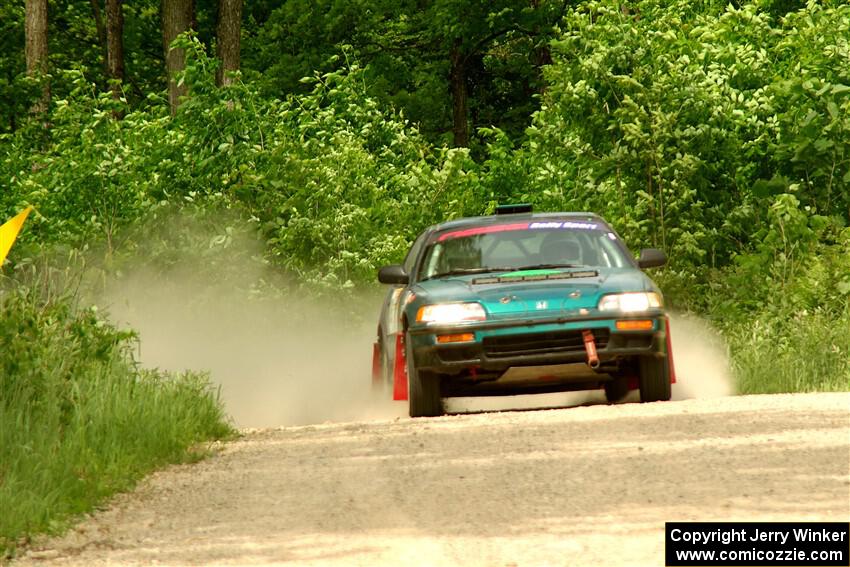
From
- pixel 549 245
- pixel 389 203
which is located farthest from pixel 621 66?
pixel 549 245

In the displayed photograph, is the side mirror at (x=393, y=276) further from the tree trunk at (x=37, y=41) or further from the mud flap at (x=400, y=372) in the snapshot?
the tree trunk at (x=37, y=41)

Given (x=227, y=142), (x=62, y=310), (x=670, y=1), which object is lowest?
(x=62, y=310)

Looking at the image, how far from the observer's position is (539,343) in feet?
41.5

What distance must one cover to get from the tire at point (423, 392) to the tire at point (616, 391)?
1.43 metres

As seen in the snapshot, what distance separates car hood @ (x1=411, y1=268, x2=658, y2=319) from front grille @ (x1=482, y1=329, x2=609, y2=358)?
15cm

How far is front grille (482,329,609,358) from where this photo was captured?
12641 mm

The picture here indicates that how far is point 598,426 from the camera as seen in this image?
11.3m

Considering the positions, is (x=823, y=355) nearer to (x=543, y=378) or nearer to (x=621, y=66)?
(x=543, y=378)

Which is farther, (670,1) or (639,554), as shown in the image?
(670,1)

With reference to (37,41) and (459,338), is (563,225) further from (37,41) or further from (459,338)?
(37,41)

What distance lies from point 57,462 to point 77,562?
2118 mm

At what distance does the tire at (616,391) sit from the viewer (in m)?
13.8

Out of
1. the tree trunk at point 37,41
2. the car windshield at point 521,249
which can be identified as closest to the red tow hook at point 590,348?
the car windshield at point 521,249

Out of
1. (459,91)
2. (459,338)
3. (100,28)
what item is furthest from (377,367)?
(100,28)
